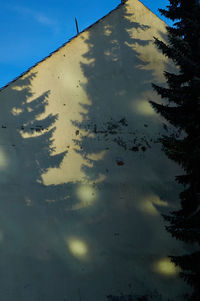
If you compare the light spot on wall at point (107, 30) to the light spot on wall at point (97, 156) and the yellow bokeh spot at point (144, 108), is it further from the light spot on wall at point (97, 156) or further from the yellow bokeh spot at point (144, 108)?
the light spot on wall at point (97, 156)

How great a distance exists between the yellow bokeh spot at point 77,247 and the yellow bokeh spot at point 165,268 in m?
→ 1.86

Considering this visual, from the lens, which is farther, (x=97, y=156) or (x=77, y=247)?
(x=97, y=156)

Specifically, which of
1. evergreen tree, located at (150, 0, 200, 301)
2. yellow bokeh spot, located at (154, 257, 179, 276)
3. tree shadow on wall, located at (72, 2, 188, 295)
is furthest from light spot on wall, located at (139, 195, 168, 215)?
yellow bokeh spot, located at (154, 257, 179, 276)

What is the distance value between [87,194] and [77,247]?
1358 millimetres

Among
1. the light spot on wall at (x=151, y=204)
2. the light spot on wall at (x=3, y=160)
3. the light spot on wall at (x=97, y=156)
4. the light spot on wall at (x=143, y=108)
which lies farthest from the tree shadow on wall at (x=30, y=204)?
the light spot on wall at (x=143, y=108)

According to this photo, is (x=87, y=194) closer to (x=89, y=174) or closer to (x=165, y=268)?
(x=89, y=174)

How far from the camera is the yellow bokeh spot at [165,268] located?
5.02 metres

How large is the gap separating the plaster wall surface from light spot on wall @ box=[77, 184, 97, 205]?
0.03m

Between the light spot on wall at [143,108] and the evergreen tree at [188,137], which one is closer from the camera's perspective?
the evergreen tree at [188,137]

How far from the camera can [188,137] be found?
14.0 feet

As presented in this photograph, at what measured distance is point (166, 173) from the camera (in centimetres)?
576

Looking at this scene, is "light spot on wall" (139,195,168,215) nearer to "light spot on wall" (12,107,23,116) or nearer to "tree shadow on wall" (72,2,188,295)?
"tree shadow on wall" (72,2,188,295)

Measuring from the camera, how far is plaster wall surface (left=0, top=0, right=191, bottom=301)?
4.92 m

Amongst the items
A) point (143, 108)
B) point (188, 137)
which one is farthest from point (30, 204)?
point (143, 108)
